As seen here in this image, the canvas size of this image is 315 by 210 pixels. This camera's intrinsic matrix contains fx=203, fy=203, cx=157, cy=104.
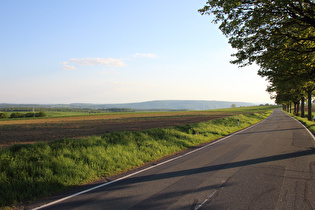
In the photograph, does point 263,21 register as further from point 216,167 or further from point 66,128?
point 66,128

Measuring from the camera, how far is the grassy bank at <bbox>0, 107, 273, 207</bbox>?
18.5 feet

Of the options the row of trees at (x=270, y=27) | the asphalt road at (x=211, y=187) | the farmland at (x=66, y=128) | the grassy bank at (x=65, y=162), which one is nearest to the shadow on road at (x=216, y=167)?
the asphalt road at (x=211, y=187)

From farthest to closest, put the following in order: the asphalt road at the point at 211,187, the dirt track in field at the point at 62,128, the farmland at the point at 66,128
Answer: the farmland at the point at 66,128
the dirt track in field at the point at 62,128
the asphalt road at the point at 211,187

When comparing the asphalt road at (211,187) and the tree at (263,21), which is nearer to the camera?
the asphalt road at (211,187)

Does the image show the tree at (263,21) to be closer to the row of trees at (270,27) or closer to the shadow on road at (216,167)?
the row of trees at (270,27)

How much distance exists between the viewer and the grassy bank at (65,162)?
564 centimetres

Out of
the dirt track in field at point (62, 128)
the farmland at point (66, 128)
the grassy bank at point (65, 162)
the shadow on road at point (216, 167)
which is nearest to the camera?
the grassy bank at point (65, 162)

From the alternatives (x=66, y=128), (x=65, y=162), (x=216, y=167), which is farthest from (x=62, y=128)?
(x=216, y=167)

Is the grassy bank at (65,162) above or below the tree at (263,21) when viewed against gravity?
below

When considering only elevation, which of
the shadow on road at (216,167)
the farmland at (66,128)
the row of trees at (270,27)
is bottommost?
the farmland at (66,128)

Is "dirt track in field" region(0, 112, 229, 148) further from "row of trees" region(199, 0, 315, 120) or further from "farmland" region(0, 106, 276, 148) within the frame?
"row of trees" region(199, 0, 315, 120)

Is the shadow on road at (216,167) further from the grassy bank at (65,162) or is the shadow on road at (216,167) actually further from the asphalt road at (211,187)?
the grassy bank at (65,162)

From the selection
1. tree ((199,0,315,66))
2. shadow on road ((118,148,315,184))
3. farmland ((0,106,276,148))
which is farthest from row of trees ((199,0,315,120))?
farmland ((0,106,276,148))

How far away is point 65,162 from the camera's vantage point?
712 centimetres
